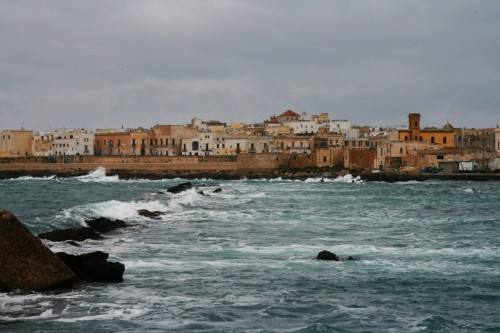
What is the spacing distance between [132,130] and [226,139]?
55.7 feet

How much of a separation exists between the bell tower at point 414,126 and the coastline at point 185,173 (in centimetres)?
923

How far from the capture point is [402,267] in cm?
1809

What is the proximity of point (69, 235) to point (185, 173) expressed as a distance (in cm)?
6536

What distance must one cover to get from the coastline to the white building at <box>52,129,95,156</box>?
9121 mm

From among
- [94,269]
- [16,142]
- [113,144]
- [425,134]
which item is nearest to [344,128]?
[425,134]

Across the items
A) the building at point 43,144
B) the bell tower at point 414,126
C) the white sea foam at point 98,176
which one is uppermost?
the bell tower at point 414,126

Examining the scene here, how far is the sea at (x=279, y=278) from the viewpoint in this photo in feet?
42.4

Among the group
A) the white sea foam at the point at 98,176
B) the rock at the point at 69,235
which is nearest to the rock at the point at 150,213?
the rock at the point at 69,235

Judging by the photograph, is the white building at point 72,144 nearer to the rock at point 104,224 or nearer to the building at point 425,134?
the building at point 425,134

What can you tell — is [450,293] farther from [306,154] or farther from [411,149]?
[306,154]

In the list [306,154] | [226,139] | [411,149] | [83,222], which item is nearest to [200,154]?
[226,139]

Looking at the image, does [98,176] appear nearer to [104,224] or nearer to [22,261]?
[104,224]

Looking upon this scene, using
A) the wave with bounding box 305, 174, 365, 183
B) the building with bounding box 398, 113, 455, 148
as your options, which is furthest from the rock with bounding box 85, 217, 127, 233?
the building with bounding box 398, 113, 455, 148

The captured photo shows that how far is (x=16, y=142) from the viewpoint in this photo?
107m
